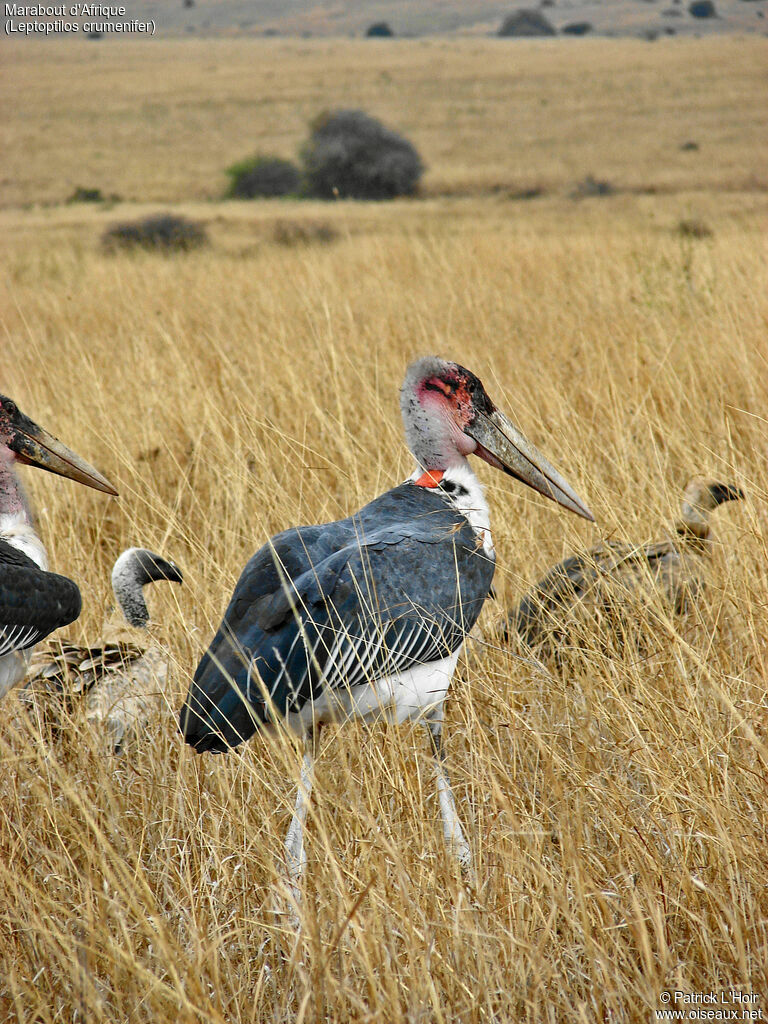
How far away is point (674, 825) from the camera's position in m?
2.18

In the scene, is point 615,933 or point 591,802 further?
point 591,802

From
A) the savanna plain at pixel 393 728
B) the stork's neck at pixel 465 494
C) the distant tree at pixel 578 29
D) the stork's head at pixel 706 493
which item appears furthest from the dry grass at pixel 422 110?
the stork's neck at pixel 465 494

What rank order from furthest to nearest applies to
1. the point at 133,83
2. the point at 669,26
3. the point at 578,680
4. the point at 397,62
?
the point at 669,26, the point at 397,62, the point at 133,83, the point at 578,680

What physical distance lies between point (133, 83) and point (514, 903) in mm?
67172

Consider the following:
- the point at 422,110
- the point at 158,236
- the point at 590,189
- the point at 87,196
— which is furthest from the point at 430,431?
the point at 422,110

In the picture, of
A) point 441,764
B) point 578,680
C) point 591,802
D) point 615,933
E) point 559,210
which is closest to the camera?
point 615,933

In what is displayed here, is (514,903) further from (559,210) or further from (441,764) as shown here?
(559,210)

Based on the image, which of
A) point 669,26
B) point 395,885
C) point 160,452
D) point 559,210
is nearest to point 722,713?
point 395,885

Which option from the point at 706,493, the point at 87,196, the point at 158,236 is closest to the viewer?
the point at 706,493

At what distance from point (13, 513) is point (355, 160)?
27.9m

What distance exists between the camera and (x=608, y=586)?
2.94m

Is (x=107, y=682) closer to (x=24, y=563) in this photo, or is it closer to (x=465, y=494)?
(x=24, y=563)

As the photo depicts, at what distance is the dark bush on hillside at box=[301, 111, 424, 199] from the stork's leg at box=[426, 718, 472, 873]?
1092 inches

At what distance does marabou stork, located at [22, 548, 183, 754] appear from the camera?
9.87 ft
